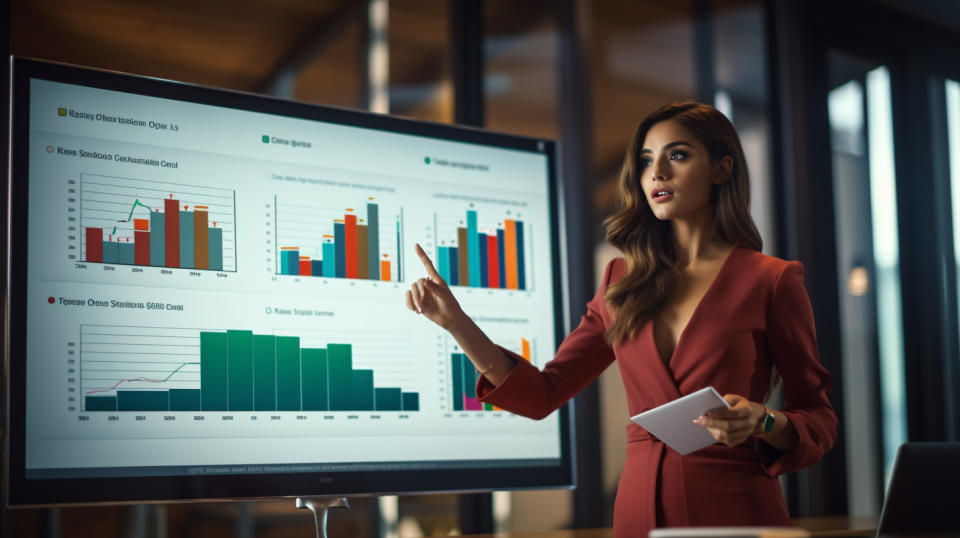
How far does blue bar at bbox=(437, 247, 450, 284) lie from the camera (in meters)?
2.14

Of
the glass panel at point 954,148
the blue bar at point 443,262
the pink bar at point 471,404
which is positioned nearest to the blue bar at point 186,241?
the blue bar at point 443,262

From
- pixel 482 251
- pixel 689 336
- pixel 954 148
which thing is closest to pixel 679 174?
pixel 689 336

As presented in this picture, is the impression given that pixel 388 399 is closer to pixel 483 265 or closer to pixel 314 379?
pixel 314 379

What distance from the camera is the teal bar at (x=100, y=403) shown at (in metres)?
1.67

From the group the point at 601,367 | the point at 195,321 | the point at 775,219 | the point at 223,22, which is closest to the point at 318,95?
the point at 223,22

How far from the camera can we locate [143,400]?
1.72 metres

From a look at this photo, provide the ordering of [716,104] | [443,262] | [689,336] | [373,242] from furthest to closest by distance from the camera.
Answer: [716,104] < [443,262] < [373,242] < [689,336]

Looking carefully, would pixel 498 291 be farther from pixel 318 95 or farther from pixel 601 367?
pixel 318 95

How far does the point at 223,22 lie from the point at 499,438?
157 cm

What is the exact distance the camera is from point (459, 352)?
2133mm

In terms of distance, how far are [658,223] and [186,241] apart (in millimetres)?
985

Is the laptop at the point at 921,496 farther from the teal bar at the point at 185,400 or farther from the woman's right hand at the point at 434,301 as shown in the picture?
the teal bar at the point at 185,400

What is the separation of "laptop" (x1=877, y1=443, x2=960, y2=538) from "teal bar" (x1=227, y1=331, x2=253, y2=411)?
4.08 ft

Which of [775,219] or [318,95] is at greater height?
[318,95]
